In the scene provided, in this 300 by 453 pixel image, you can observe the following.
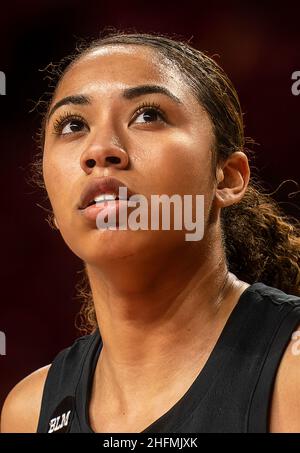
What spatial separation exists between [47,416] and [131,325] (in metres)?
0.31

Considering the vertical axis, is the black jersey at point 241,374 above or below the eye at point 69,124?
below

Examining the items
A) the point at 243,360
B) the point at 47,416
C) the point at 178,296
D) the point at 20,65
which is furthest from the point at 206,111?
the point at 20,65

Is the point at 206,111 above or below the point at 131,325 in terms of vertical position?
above

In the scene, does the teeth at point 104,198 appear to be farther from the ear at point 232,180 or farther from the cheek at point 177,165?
the ear at point 232,180

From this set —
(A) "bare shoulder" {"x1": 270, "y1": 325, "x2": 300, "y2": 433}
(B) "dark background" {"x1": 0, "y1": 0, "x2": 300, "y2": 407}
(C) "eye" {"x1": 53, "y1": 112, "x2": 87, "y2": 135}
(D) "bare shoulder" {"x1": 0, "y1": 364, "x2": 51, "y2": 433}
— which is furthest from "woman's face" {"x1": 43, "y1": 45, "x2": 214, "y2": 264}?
(B) "dark background" {"x1": 0, "y1": 0, "x2": 300, "y2": 407}

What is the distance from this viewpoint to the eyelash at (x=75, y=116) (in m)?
1.43

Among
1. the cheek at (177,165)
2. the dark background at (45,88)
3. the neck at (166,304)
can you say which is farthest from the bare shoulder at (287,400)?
the dark background at (45,88)

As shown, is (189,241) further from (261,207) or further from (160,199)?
(261,207)

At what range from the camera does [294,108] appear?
2.65 metres

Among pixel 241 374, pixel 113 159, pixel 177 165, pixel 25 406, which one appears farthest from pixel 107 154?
pixel 25 406

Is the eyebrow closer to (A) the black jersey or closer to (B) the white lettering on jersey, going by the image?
(A) the black jersey

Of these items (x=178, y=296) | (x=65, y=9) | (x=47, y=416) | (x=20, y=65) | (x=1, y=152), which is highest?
(x=65, y=9)

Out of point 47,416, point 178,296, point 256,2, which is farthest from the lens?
point 256,2

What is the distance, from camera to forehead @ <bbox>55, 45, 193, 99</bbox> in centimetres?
146
